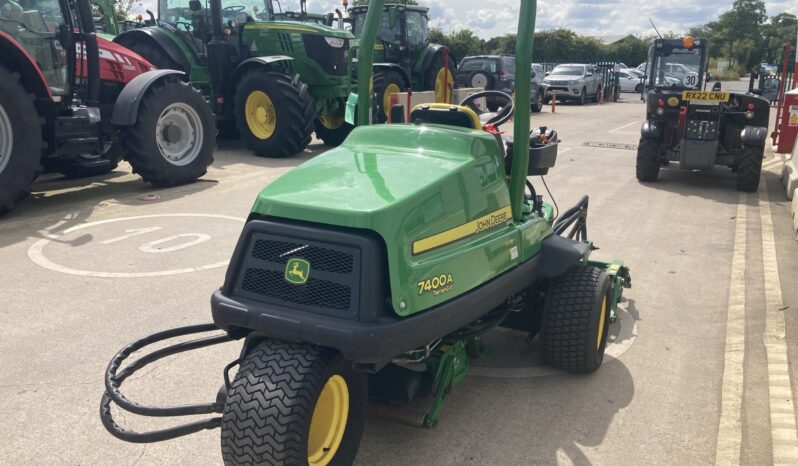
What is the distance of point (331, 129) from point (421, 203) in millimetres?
10024

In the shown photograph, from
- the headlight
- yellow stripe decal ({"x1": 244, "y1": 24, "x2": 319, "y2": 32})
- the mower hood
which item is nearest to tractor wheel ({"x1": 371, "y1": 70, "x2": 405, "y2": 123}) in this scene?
the headlight

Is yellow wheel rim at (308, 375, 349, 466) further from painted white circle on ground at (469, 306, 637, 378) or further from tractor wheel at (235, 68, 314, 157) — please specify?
tractor wheel at (235, 68, 314, 157)

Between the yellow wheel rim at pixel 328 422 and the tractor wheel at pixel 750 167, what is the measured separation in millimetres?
8104

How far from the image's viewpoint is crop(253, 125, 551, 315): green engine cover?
259cm

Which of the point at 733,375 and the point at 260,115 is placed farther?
the point at 260,115

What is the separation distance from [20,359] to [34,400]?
0.54 metres

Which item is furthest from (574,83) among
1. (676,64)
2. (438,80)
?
(676,64)

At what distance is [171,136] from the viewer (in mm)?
8547

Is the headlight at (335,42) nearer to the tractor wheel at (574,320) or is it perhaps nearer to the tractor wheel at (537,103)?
the tractor wheel at (574,320)

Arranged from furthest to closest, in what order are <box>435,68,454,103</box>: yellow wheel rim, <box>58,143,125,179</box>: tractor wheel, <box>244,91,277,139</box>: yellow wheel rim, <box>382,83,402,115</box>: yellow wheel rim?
<box>435,68,454,103</box>: yellow wheel rim, <box>382,83,402,115</box>: yellow wheel rim, <box>244,91,277,139</box>: yellow wheel rim, <box>58,143,125,179</box>: tractor wheel

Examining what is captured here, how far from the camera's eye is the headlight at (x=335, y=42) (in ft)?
37.9

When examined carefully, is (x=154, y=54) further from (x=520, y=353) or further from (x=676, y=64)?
(x=520, y=353)

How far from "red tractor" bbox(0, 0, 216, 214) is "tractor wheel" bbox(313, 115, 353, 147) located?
3.60 meters

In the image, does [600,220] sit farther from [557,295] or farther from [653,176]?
[557,295]
